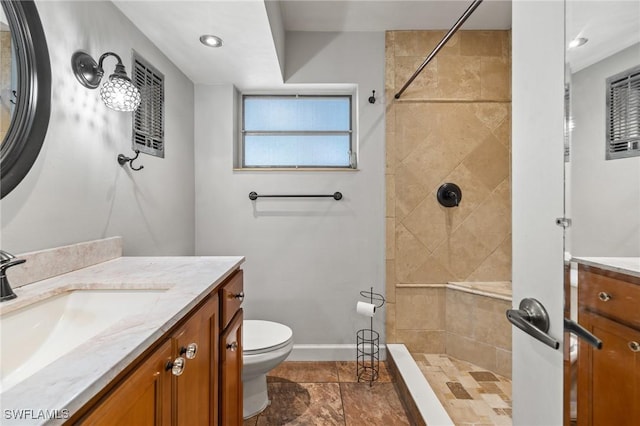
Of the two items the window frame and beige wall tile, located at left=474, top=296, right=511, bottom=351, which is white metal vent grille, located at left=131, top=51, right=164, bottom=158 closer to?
the window frame

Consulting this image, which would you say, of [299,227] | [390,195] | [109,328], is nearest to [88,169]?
[109,328]

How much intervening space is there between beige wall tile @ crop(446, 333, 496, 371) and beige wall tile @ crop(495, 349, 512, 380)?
0.08 ft

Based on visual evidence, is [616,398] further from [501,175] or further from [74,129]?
[501,175]

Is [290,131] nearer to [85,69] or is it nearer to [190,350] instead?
[85,69]

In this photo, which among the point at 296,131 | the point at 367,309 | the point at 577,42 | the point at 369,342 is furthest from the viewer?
the point at 296,131

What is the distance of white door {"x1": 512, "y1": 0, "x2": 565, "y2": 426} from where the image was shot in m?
0.64

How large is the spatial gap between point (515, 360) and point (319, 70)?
2.20 m

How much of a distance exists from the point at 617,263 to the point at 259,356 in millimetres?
1546

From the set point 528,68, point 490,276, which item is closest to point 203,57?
point 528,68

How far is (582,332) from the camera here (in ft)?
1.85

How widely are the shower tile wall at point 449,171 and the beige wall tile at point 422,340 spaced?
16 cm

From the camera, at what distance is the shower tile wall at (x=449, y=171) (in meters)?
2.41

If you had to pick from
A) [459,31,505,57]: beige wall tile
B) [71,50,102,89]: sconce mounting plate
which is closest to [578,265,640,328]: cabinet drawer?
[71,50,102,89]: sconce mounting plate

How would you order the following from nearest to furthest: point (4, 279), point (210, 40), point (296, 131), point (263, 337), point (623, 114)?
point (623, 114) → point (4, 279) → point (210, 40) → point (263, 337) → point (296, 131)
